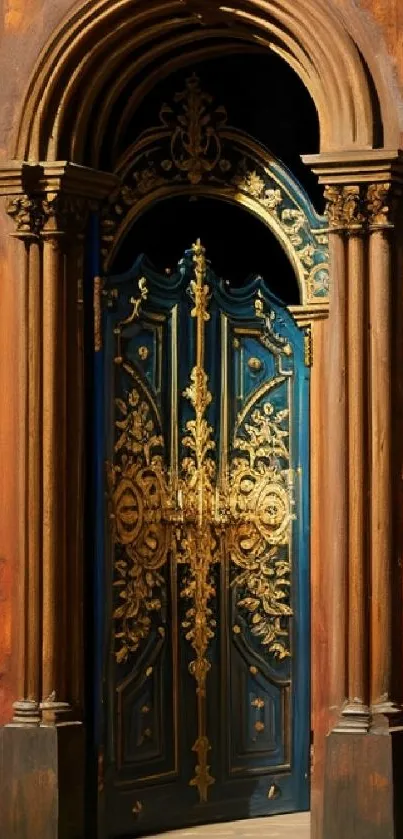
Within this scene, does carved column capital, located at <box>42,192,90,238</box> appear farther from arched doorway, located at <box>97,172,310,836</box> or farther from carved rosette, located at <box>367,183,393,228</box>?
carved rosette, located at <box>367,183,393,228</box>

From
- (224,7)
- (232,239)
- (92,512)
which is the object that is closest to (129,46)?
(224,7)

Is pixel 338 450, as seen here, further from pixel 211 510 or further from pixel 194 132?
pixel 194 132

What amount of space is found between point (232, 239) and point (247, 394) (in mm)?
774

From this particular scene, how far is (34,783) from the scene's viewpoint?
1196 centimetres

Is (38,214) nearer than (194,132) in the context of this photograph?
Yes

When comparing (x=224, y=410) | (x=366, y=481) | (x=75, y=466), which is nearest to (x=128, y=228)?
(x=224, y=410)

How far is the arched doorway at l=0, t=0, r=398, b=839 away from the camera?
1162cm

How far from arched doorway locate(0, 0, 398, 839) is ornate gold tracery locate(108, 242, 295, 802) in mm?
462

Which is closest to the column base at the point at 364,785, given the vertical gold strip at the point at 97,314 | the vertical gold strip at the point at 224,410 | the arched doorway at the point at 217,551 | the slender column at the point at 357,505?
the slender column at the point at 357,505

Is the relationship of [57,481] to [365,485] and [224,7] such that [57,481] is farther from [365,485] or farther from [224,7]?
[224,7]

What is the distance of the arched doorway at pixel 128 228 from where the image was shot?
11617 mm

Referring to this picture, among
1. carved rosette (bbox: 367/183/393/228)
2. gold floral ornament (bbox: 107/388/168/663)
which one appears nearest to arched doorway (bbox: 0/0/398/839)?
carved rosette (bbox: 367/183/393/228)

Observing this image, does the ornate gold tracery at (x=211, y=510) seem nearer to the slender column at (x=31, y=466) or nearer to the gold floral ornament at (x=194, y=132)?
the gold floral ornament at (x=194, y=132)

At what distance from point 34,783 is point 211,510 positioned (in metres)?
1.64
